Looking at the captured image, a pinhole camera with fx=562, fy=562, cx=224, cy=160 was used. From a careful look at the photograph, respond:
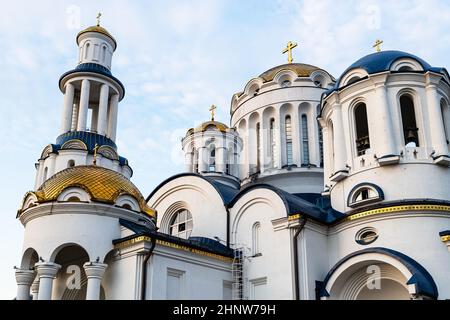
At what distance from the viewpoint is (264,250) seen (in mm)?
15383

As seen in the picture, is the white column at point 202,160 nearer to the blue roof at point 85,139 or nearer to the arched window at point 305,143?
the arched window at point 305,143

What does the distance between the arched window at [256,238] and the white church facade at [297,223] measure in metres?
0.04

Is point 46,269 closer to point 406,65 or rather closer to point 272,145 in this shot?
point 272,145

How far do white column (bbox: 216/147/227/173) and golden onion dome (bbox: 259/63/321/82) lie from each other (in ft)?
11.2

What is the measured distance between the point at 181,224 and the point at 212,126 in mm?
5305

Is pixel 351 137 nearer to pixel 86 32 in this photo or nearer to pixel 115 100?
pixel 115 100

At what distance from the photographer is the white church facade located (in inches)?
535

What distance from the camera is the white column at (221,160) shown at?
21844 millimetres

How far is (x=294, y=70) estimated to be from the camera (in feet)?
74.4

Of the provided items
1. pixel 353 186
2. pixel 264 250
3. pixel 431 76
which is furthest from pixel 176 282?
pixel 431 76

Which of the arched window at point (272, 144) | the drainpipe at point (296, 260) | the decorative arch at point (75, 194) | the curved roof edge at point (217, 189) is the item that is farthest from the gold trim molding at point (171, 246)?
the arched window at point (272, 144)

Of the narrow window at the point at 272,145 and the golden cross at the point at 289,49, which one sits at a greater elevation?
the golden cross at the point at 289,49

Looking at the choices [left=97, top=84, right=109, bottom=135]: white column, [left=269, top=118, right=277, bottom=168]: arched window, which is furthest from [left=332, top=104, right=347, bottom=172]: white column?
[left=97, top=84, right=109, bottom=135]: white column
